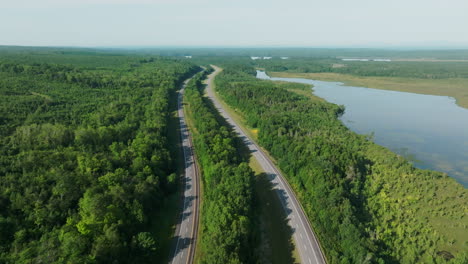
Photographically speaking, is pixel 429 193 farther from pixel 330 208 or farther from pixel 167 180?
pixel 167 180

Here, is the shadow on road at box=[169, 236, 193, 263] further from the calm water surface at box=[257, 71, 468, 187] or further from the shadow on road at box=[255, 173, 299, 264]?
the calm water surface at box=[257, 71, 468, 187]

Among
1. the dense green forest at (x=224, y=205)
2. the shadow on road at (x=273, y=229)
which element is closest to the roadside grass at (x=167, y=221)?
the dense green forest at (x=224, y=205)

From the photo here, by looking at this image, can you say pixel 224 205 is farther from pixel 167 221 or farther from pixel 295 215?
pixel 295 215

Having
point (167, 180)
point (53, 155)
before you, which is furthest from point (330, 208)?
point (53, 155)

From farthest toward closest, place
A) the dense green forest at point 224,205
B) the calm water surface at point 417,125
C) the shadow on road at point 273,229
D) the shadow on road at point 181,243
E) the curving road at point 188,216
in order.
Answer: the calm water surface at point 417,125 → the shadow on road at point 273,229 → the shadow on road at point 181,243 → the curving road at point 188,216 → the dense green forest at point 224,205

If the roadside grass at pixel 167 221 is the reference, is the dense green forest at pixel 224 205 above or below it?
above

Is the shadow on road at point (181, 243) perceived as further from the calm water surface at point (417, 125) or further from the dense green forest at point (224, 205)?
the calm water surface at point (417, 125)
